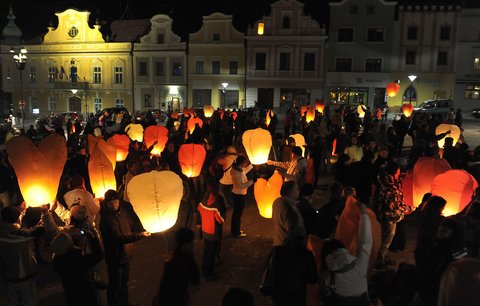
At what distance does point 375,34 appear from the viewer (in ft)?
128

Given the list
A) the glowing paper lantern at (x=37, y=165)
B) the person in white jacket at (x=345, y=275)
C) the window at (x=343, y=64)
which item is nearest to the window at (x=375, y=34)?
the window at (x=343, y=64)

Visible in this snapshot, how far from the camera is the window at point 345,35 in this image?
39.3 meters

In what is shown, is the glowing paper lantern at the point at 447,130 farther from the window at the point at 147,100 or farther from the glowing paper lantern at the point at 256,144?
the window at the point at 147,100

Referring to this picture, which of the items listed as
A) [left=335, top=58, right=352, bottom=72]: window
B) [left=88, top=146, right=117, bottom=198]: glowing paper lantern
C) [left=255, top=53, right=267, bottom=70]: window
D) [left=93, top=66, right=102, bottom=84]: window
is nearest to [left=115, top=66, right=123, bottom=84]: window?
[left=93, top=66, right=102, bottom=84]: window

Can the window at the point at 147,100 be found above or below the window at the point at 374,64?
below

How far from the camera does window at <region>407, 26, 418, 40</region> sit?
3891cm

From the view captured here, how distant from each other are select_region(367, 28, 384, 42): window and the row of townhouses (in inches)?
3.3

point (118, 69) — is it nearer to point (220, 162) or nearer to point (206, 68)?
point (206, 68)

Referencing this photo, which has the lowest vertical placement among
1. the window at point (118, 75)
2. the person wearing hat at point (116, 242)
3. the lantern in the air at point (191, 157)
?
the person wearing hat at point (116, 242)

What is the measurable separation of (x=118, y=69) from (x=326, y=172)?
106 ft

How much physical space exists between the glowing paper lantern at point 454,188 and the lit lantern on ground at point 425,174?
0.51 metres

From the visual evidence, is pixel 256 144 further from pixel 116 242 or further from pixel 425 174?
pixel 116 242

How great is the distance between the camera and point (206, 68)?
40.4m

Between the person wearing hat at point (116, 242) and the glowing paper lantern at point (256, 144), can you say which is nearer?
the person wearing hat at point (116, 242)
